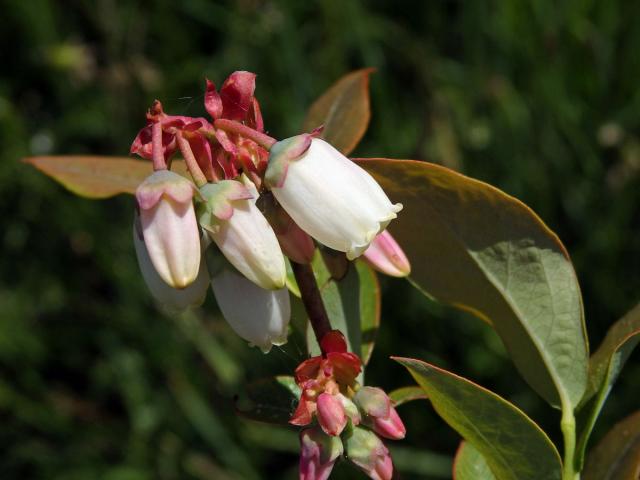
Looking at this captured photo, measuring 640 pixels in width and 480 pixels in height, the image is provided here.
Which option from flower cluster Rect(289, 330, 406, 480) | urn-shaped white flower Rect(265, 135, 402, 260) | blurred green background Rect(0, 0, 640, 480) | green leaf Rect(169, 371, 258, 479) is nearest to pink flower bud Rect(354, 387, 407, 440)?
flower cluster Rect(289, 330, 406, 480)

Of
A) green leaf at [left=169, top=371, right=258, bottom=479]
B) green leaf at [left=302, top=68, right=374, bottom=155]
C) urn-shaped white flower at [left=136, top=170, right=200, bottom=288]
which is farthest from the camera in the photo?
green leaf at [left=169, top=371, right=258, bottom=479]

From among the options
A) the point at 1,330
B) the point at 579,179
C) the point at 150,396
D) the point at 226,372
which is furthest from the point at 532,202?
the point at 1,330

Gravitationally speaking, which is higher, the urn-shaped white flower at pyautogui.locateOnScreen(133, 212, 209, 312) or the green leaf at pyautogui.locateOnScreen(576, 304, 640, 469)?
the urn-shaped white flower at pyautogui.locateOnScreen(133, 212, 209, 312)

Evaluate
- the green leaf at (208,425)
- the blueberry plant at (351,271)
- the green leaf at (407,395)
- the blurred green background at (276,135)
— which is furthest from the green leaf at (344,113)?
Result: the green leaf at (208,425)

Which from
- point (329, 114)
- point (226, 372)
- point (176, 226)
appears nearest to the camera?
point (176, 226)

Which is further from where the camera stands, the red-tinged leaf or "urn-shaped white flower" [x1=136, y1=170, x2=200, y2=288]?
the red-tinged leaf

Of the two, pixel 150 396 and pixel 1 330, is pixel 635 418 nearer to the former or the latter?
pixel 150 396

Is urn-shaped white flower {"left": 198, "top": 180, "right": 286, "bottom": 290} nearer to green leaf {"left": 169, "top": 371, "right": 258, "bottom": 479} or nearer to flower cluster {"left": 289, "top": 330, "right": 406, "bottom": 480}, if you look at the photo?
flower cluster {"left": 289, "top": 330, "right": 406, "bottom": 480}
